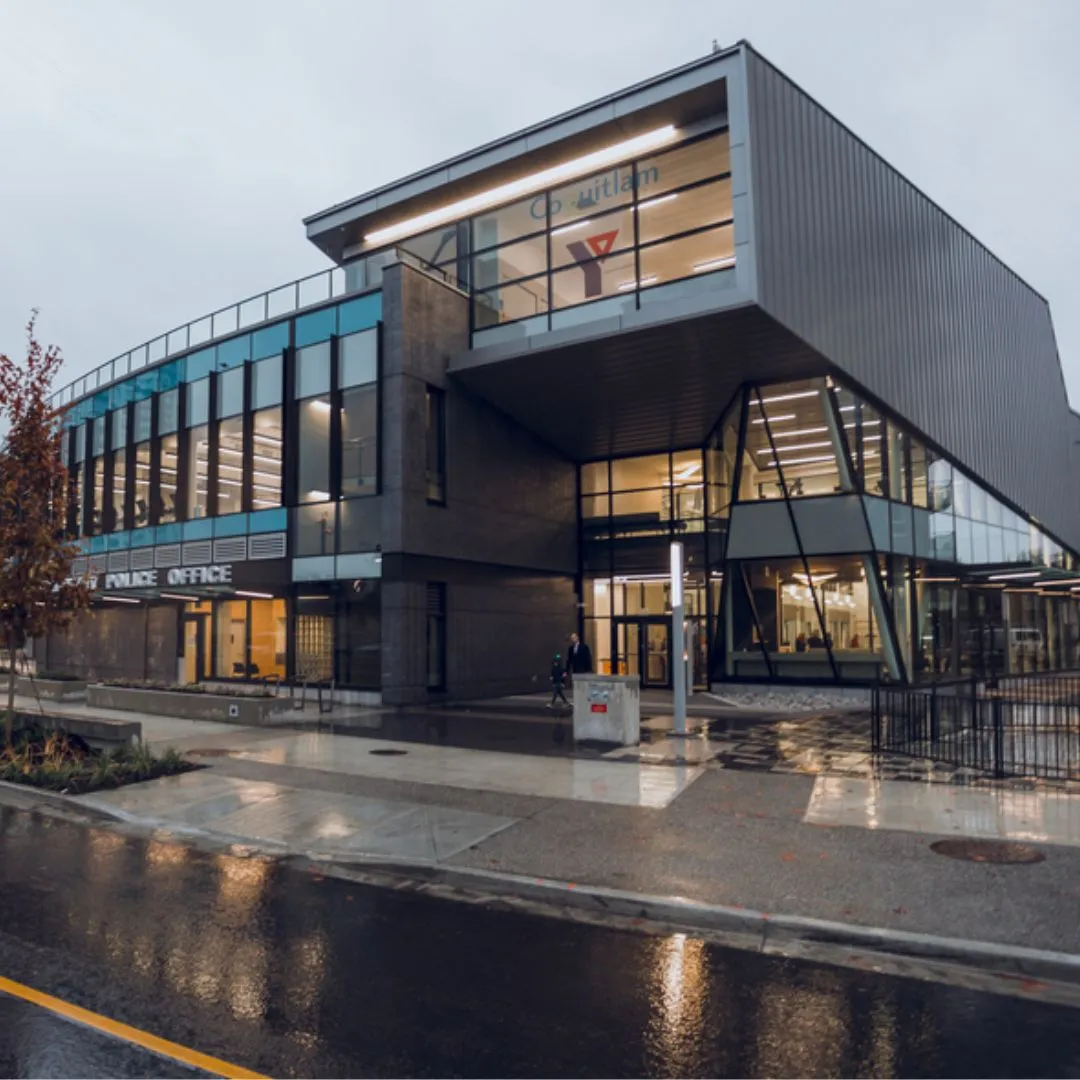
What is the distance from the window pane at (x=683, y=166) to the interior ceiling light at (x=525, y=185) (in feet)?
1.32

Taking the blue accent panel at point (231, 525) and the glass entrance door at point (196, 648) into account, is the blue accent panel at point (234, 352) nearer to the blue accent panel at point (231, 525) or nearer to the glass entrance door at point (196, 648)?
the blue accent panel at point (231, 525)

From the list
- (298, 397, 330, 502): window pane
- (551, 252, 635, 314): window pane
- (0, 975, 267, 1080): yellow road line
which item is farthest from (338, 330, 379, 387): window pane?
(0, 975, 267, 1080): yellow road line

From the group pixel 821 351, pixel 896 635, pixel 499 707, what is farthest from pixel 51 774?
pixel 896 635

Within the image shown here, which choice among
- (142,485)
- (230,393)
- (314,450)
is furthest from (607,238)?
(142,485)

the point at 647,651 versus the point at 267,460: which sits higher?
the point at 267,460

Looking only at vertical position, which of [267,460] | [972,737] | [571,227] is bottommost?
[972,737]

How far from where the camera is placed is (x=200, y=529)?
27734 millimetres

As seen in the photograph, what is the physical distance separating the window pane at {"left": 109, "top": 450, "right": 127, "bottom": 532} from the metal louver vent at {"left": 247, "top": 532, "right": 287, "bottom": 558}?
9.30 m

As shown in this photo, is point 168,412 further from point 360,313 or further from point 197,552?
point 360,313

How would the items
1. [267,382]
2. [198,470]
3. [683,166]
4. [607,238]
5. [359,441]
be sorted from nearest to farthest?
[683,166], [607,238], [359,441], [267,382], [198,470]

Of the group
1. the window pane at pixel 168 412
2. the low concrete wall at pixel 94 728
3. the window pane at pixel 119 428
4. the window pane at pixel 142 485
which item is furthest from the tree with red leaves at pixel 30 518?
the window pane at pixel 119 428

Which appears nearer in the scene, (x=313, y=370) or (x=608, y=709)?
(x=608, y=709)

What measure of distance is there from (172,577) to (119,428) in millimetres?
8377

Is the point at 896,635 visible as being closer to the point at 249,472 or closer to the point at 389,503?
the point at 389,503
